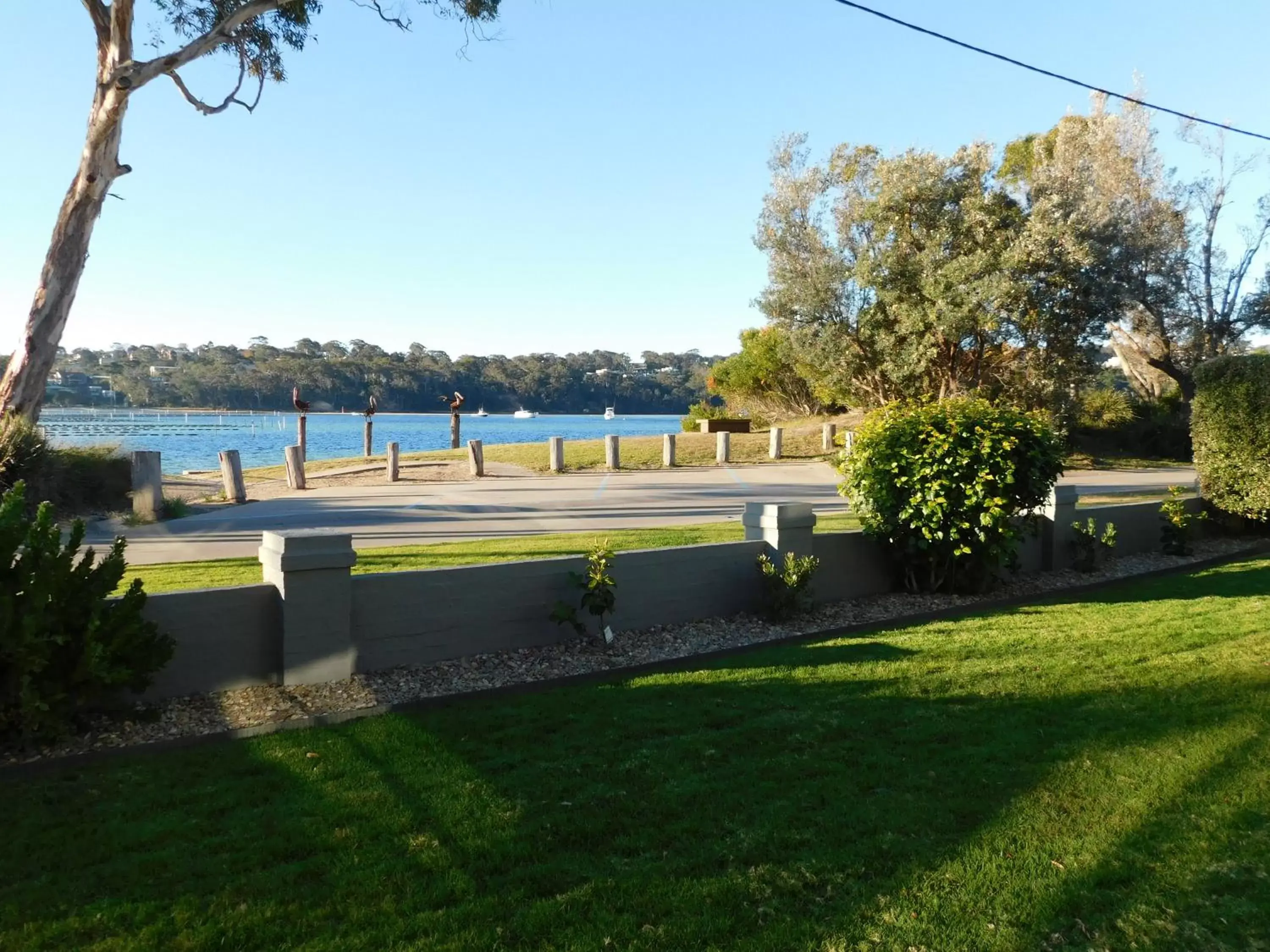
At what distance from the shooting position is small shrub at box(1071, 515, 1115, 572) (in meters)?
10.8

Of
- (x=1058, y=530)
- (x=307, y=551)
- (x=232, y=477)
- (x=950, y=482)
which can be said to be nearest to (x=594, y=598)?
(x=307, y=551)

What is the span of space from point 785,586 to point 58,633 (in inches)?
208

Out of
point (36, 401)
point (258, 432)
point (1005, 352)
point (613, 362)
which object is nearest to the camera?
point (36, 401)

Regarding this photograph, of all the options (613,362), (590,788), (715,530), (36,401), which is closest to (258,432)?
(613,362)

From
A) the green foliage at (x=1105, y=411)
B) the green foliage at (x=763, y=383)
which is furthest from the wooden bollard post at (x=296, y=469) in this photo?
the green foliage at (x=763, y=383)

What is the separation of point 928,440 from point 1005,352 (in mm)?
17172

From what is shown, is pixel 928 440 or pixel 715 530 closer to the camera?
pixel 928 440

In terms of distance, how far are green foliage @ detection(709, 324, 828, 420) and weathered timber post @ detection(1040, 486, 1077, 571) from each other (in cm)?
2685

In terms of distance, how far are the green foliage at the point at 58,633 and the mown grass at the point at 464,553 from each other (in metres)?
1.96

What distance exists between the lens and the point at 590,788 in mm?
4312

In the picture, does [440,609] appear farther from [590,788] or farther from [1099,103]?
[1099,103]

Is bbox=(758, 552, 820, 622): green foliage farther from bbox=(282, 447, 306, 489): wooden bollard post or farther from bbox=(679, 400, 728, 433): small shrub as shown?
bbox=(679, 400, 728, 433): small shrub

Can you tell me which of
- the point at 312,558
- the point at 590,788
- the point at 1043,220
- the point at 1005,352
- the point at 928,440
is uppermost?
the point at 1043,220

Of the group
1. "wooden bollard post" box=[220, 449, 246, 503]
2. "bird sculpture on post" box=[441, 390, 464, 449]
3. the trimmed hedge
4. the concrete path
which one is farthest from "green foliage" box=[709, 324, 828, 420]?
"wooden bollard post" box=[220, 449, 246, 503]
